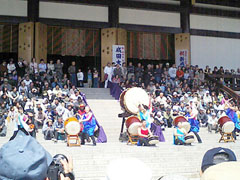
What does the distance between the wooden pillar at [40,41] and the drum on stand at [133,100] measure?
7.20 m

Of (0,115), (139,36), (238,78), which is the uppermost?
(139,36)

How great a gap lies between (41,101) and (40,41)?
15.7 ft

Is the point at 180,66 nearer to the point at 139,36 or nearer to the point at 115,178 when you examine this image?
the point at 139,36

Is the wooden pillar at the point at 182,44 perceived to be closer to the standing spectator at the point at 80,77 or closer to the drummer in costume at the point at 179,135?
the standing spectator at the point at 80,77

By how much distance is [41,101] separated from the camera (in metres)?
14.1

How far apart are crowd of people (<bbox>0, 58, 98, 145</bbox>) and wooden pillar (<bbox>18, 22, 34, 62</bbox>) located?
38.9 inches

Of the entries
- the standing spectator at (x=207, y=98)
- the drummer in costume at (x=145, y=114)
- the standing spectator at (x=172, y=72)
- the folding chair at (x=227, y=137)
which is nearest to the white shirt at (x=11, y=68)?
the drummer in costume at (x=145, y=114)

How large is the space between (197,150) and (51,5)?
11.3m

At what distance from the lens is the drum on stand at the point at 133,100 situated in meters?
11.8

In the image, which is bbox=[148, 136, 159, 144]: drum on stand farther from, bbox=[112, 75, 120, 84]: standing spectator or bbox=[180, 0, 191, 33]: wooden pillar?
bbox=[180, 0, 191, 33]: wooden pillar

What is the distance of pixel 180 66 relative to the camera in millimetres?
19406

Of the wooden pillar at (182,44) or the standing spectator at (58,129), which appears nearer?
the standing spectator at (58,129)

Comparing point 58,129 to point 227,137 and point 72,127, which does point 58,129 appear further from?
point 227,137

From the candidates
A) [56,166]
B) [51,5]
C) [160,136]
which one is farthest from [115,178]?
[51,5]
